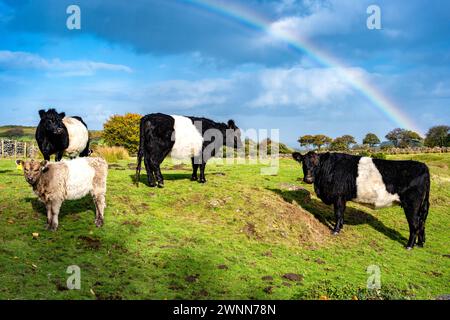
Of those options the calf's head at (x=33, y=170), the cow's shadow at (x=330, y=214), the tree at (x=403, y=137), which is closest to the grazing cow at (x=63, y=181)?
the calf's head at (x=33, y=170)

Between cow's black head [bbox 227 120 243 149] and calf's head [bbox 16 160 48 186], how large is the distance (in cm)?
885

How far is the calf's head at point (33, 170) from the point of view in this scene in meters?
9.52

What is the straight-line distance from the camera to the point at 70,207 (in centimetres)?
1130

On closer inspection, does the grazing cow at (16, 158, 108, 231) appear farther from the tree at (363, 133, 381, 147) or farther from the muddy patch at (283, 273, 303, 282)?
the tree at (363, 133, 381, 147)

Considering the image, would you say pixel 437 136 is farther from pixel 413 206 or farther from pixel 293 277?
pixel 293 277

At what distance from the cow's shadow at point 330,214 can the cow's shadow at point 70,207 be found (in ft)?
22.5

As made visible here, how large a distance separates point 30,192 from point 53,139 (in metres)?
2.63

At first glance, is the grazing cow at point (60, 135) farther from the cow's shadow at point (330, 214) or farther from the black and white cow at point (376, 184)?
the black and white cow at point (376, 184)

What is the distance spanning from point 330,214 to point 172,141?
6.18 meters

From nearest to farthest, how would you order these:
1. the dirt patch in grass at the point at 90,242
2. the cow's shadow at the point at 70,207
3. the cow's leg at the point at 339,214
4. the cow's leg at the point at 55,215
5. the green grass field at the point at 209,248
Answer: the green grass field at the point at 209,248, the dirt patch in grass at the point at 90,242, the cow's leg at the point at 55,215, the cow's shadow at the point at 70,207, the cow's leg at the point at 339,214

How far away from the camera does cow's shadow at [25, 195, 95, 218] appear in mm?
10859

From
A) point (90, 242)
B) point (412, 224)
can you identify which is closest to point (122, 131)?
point (90, 242)

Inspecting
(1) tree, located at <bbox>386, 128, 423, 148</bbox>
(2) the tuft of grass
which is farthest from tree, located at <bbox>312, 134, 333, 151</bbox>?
(2) the tuft of grass

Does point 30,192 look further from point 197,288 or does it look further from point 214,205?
point 197,288
